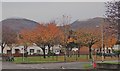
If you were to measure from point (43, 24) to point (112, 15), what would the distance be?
4471 cm

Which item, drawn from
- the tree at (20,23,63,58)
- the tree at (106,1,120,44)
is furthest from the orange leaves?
the tree at (106,1,120,44)

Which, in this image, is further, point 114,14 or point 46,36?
point 46,36

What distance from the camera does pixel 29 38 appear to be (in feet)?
227

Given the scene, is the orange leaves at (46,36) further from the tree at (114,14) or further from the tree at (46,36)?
the tree at (114,14)

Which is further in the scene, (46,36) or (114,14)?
(46,36)

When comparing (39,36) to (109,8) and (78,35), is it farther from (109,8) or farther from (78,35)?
(109,8)

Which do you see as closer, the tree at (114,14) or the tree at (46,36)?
the tree at (114,14)

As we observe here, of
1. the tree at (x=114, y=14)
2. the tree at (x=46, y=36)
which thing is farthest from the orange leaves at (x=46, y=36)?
the tree at (x=114, y=14)

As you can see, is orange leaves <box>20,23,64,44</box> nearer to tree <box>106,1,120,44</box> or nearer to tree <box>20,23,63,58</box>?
tree <box>20,23,63,58</box>

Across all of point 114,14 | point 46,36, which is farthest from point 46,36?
point 114,14

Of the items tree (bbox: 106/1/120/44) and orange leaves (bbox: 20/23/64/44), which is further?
orange leaves (bbox: 20/23/64/44)

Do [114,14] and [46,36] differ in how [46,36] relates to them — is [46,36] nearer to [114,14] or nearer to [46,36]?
[46,36]

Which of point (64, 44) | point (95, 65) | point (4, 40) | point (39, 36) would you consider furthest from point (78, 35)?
point (95, 65)

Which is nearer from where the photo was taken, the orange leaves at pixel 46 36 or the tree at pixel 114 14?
the tree at pixel 114 14
